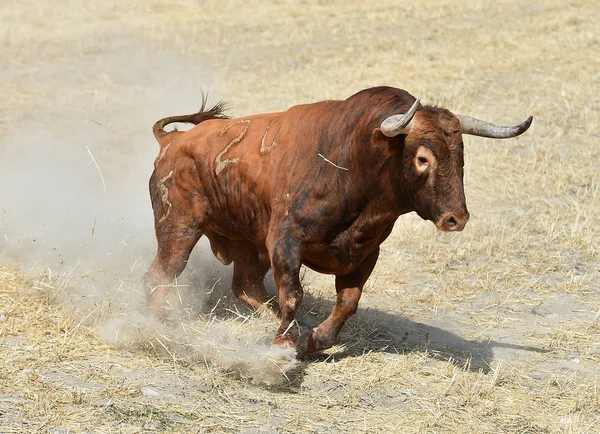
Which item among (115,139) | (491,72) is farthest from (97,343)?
(491,72)

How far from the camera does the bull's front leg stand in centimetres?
631

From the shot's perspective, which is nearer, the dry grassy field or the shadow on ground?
the dry grassy field

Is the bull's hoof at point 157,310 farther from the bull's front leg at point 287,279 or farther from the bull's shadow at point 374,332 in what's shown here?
the bull's front leg at point 287,279

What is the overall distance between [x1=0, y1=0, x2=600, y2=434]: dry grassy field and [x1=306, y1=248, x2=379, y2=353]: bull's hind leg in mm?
155

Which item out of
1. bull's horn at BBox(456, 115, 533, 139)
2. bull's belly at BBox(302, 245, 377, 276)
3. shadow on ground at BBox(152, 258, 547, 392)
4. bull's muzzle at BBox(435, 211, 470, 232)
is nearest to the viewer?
bull's muzzle at BBox(435, 211, 470, 232)

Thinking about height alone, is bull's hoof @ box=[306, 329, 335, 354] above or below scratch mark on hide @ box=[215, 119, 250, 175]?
below

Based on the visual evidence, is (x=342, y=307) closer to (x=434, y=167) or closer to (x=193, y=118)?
(x=434, y=167)

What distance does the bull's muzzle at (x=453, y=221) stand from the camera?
5934 millimetres

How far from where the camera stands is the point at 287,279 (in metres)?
6.33

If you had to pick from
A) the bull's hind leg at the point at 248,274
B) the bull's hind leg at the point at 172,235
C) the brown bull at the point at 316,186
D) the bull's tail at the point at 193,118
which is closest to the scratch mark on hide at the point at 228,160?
the brown bull at the point at 316,186

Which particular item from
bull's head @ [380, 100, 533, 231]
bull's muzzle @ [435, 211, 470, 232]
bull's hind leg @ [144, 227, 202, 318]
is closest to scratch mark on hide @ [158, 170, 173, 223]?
bull's hind leg @ [144, 227, 202, 318]

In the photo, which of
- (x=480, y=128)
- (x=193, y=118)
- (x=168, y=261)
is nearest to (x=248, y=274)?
(x=168, y=261)

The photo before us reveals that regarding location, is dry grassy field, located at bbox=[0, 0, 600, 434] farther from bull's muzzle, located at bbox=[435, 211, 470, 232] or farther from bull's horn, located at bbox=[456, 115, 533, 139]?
bull's horn, located at bbox=[456, 115, 533, 139]

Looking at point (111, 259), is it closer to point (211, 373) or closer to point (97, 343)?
point (97, 343)
